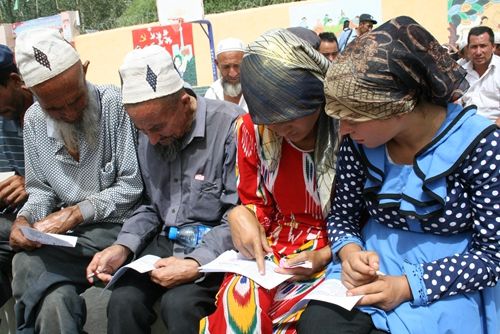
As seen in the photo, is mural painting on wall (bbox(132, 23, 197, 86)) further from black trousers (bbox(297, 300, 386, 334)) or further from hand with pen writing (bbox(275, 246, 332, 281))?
black trousers (bbox(297, 300, 386, 334))

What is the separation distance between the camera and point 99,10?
25.0m

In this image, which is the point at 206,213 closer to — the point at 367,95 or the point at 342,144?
the point at 342,144

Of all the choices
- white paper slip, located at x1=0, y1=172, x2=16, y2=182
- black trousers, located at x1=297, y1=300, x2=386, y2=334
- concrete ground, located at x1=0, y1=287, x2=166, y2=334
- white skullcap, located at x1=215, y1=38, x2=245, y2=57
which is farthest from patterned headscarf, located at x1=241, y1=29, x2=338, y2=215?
white skullcap, located at x1=215, y1=38, x2=245, y2=57

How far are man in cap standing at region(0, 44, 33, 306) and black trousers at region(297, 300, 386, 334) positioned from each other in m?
1.85

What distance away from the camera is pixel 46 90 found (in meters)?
2.35

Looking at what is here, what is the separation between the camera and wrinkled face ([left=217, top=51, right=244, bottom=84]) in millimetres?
6055

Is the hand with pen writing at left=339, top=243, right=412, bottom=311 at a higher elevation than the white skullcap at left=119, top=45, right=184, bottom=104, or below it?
below

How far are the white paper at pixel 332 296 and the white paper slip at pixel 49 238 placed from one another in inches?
40.7

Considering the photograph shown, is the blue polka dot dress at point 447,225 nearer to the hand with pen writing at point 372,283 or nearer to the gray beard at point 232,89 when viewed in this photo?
the hand with pen writing at point 372,283

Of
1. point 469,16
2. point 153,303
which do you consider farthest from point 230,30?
point 153,303

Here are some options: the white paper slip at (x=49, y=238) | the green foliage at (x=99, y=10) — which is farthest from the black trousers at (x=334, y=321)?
the green foliage at (x=99, y=10)

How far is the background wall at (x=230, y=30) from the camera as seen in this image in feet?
32.2

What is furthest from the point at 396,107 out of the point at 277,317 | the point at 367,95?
the point at 277,317

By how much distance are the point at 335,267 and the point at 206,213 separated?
739 millimetres
